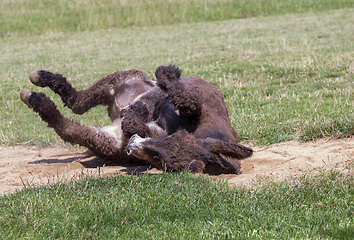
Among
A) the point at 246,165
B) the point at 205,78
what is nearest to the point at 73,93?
the point at 246,165

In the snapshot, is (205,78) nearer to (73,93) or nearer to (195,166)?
(73,93)

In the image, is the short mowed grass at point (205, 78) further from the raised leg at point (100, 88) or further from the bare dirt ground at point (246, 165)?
the raised leg at point (100, 88)

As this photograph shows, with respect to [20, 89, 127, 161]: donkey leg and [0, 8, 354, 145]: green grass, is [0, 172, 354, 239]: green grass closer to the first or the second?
[20, 89, 127, 161]: donkey leg

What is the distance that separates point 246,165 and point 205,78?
561cm

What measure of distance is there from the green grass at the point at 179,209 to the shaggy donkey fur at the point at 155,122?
30 centimetres

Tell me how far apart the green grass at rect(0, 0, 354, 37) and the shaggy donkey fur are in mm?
17012

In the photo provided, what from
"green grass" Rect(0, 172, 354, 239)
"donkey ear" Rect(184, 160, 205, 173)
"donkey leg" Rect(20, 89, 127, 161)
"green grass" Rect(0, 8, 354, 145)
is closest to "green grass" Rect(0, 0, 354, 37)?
"green grass" Rect(0, 8, 354, 145)

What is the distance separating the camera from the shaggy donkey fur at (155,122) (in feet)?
13.9

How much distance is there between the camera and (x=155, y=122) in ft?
16.3

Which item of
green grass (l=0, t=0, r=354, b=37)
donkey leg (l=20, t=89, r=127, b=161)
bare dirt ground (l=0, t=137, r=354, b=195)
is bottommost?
bare dirt ground (l=0, t=137, r=354, b=195)

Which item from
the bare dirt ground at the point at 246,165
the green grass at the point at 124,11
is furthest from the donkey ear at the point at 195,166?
the green grass at the point at 124,11

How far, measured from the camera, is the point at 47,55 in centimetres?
1548

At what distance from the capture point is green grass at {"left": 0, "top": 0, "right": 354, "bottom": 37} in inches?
866

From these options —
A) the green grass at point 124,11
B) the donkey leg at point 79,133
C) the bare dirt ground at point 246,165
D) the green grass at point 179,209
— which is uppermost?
the green grass at point 124,11
